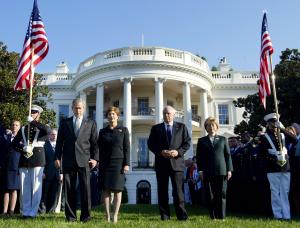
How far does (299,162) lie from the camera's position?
799cm

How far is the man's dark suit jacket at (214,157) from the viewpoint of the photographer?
7.05 metres

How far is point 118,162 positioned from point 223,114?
29.8 meters

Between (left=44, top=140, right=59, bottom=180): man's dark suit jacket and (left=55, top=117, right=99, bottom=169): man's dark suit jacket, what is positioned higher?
(left=55, top=117, right=99, bottom=169): man's dark suit jacket

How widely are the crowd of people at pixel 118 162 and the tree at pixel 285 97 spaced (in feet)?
41.3

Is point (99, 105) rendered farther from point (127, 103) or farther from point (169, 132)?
point (169, 132)

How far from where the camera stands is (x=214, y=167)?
7047 mm

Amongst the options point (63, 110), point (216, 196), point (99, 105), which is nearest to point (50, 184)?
point (216, 196)

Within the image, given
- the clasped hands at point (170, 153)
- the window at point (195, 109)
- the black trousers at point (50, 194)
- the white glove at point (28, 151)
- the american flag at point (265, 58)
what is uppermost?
the window at point (195, 109)

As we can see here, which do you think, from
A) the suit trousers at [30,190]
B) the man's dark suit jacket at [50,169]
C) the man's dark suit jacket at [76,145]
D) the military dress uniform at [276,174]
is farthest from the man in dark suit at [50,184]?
the military dress uniform at [276,174]

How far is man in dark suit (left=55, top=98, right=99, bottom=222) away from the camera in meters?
6.57

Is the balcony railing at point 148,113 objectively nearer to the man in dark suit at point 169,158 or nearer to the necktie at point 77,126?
the man in dark suit at point 169,158

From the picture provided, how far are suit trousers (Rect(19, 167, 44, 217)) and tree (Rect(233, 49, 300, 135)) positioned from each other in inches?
590

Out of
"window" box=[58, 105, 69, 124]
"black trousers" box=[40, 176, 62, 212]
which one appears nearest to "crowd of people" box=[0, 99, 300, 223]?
"black trousers" box=[40, 176, 62, 212]

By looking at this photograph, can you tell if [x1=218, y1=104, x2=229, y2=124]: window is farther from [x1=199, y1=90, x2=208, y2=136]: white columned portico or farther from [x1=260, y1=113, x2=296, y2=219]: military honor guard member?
[x1=260, y1=113, x2=296, y2=219]: military honor guard member
